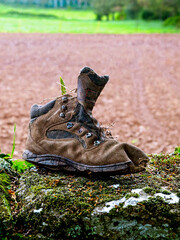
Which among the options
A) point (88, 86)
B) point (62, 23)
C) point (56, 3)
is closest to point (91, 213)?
point (88, 86)

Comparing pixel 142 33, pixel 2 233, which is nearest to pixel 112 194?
pixel 2 233

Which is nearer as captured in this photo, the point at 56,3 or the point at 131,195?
the point at 131,195

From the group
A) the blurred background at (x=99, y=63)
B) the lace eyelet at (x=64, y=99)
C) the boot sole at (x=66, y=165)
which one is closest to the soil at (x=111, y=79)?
the blurred background at (x=99, y=63)

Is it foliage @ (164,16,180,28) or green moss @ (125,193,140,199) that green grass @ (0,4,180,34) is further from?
green moss @ (125,193,140,199)

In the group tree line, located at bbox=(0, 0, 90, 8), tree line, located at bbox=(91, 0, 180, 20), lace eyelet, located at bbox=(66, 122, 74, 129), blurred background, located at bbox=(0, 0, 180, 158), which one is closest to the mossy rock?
lace eyelet, located at bbox=(66, 122, 74, 129)

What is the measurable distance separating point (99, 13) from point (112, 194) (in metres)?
11.9

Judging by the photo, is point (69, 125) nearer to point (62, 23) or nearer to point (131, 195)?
point (131, 195)

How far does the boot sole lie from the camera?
153cm

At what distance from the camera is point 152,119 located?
7.15m

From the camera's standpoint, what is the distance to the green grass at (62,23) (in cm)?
925

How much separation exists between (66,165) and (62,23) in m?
11.6

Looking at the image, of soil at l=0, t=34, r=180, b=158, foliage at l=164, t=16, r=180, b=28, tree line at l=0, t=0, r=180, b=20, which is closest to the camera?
soil at l=0, t=34, r=180, b=158

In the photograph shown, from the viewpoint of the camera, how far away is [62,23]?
40.8ft

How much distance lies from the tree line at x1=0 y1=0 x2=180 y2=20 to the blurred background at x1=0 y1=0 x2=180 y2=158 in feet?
0.07
